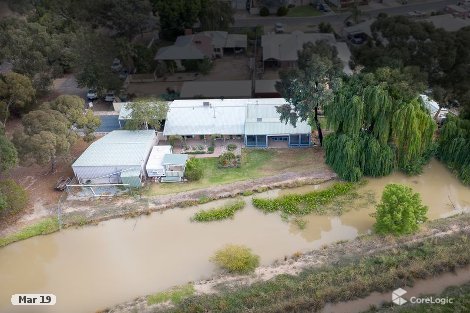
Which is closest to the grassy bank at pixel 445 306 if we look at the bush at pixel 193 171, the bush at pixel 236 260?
the bush at pixel 236 260

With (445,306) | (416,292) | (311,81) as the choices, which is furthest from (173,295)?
(311,81)

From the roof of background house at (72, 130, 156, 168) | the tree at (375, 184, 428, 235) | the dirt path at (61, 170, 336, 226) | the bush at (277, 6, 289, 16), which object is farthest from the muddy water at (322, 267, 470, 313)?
the bush at (277, 6, 289, 16)

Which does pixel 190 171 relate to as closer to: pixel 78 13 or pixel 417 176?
pixel 417 176

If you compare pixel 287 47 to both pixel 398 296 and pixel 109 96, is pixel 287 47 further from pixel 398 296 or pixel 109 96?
pixel 398 296

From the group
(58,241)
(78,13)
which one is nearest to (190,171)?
(58,241)

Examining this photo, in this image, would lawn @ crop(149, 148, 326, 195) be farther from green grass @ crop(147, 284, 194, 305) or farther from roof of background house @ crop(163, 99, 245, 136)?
green grass @ crop(147, 284, 194, 305)
